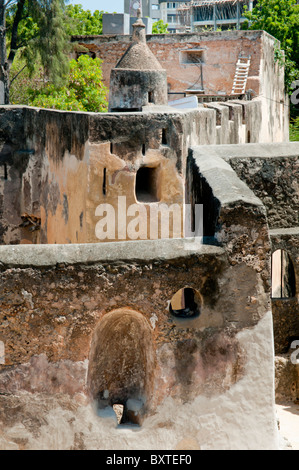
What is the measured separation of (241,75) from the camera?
80.5 feet

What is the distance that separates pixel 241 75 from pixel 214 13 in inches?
1207

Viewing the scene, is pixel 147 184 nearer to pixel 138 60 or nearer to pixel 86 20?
pixel 138 60

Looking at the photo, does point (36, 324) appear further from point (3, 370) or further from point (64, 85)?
point (64, 85)

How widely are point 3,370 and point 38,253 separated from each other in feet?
2.33

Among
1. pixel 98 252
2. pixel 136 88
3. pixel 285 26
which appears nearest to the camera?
pixel 98 252

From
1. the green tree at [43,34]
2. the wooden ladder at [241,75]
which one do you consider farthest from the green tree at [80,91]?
the wooden ladder at [241,75]

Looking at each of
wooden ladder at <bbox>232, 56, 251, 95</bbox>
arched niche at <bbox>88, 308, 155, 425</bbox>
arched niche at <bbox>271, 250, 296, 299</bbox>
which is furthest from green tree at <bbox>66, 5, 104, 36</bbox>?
arched niche at <bbox>88, 308, 155, 425</bbox>

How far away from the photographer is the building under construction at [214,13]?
52453mm

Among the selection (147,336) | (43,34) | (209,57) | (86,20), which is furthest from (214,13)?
(147,336)

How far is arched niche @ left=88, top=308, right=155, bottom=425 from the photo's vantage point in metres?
4.90

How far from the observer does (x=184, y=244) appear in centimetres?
482

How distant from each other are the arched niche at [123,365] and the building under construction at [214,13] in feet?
157

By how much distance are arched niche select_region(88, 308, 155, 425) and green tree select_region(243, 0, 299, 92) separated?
2313 cm

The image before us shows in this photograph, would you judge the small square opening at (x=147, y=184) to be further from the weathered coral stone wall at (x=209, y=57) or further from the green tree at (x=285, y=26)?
the green tree at (x=285, y=26)
